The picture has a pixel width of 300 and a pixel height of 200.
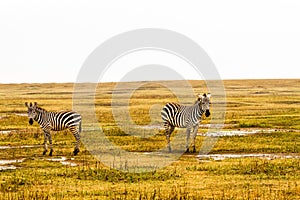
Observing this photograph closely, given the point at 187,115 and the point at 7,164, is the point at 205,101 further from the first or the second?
the point at 7,164

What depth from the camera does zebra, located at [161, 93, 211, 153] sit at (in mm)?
25047

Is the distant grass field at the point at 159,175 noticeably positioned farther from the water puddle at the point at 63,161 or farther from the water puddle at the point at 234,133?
the water puddle at the point at 234,133

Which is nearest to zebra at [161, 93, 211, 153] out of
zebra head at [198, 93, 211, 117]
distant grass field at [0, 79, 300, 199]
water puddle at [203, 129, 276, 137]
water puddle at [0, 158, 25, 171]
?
zebra head at [198, 93, 211, 117]

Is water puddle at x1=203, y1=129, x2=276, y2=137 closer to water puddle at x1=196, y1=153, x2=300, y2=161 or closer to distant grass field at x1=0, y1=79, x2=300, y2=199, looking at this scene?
distant grass field at x1=0, y1=79, x2=300, y2=199

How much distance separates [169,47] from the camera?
25.7 meters

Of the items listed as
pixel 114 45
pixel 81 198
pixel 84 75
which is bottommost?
pixel 81 198

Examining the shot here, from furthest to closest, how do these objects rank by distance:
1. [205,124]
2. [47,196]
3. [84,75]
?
[205,124], [84,75], [47,196]

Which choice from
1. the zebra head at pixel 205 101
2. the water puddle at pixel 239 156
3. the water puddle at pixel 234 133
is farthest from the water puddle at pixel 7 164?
the water puddle at pixel 234 133

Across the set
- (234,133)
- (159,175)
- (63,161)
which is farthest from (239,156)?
(234,133)

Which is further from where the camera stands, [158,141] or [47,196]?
[158,141]

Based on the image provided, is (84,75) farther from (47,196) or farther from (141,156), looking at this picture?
(47,196)

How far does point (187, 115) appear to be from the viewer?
25938 mm

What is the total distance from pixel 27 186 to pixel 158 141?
13.1 m

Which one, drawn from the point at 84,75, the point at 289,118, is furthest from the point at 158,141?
the point at 289,118
